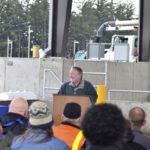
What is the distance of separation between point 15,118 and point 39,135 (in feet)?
3.48

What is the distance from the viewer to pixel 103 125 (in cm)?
336

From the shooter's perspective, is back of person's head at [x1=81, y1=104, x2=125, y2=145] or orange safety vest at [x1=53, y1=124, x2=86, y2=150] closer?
back of person's head at [x1=81, y1=104, x2=125, y2=145]

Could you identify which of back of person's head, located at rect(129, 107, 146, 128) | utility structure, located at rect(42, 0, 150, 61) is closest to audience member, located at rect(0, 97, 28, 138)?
back of person's head, located at rect(129, 107, 146, 128)

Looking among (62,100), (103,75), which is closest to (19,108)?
(62,100)

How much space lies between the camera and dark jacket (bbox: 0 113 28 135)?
485cm

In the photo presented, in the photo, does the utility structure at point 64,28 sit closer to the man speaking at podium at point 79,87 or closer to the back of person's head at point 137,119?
the man speaking at podium at point 79,87

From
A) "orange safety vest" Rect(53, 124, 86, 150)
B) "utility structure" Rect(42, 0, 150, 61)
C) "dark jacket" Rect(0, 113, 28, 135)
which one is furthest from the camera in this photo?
"utility structure" Rect(42, 0, 150, 61)

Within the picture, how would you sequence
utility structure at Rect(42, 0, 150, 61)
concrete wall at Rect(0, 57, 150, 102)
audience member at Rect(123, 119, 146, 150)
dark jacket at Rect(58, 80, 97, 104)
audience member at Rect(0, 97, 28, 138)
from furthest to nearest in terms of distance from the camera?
utility structure at Rect(42, 0, 150, 61) → concrete wall at Rect(0, 57, 150, 102) → dark jacket at Rect(58, 80, 97, 104) → audience member at Rect(0, 97, 28, 138) → audience member at Rect(123, 119, 146, 150)

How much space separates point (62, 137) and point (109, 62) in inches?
501

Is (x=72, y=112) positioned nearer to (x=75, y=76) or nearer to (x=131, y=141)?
(x=131, y=141)

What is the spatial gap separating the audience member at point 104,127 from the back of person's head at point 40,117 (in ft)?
2.31

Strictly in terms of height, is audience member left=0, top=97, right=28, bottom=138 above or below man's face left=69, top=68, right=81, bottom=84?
below

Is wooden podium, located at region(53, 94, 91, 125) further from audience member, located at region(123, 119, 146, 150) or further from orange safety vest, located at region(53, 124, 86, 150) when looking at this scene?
audience member, located at region(123, 119, 146, 150)

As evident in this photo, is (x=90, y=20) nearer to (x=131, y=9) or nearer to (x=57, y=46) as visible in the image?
(x=131, y=9)
